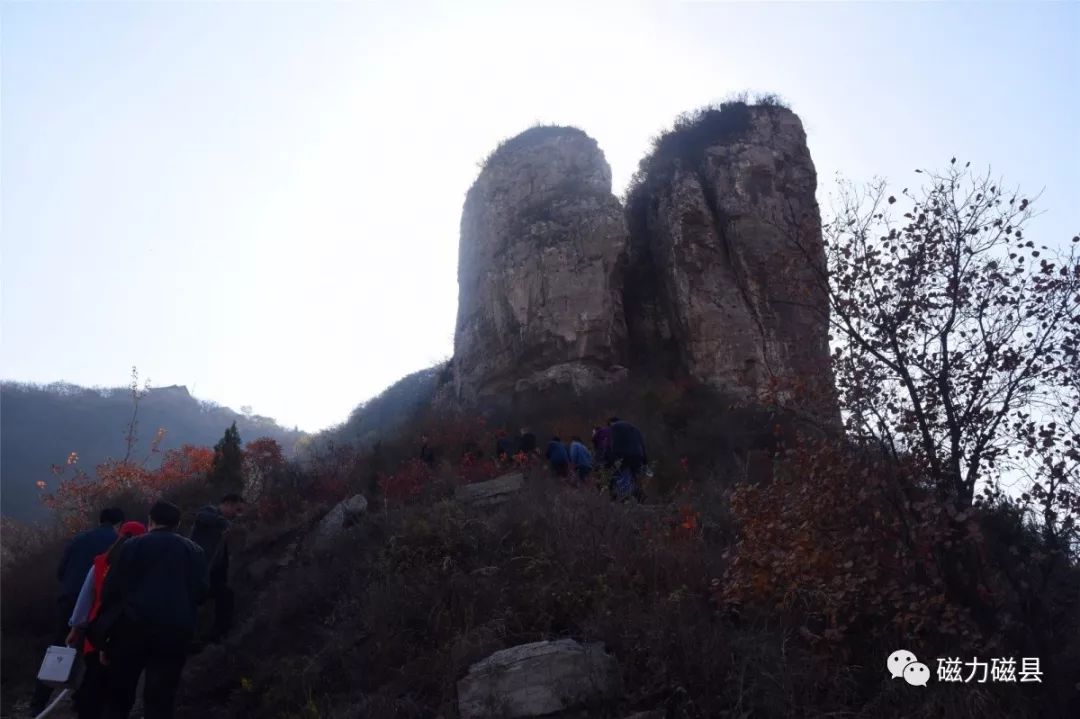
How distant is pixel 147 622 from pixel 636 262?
19.9m

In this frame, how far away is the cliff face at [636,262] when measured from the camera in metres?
21.7

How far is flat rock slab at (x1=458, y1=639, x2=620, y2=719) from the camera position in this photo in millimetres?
5992

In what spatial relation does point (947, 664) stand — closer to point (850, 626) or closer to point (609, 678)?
point (850, 626)

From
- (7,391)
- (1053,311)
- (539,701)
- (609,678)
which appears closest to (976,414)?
(1053,311)

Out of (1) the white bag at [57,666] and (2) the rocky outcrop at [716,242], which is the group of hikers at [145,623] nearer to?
(1) the white bag at [57,666]

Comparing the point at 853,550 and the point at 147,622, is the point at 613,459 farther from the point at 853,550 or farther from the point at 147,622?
the point at 147,622

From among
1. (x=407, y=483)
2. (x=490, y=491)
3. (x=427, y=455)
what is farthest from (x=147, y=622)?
(x=427, y=455)

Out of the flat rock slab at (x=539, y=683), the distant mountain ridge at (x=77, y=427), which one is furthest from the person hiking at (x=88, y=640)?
the distant mountain ridge at (x=77, y=427)

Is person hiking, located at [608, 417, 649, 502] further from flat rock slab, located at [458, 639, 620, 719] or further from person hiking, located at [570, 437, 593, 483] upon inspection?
flat rock slab, located at [458, 639, 620, 719]

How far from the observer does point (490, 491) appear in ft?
38.8

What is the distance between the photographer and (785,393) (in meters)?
8.05

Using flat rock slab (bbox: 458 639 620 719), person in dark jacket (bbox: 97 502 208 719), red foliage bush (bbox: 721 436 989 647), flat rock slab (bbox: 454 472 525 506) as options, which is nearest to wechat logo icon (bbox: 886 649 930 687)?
red foliage bush (bbox: 721 436 989 647)

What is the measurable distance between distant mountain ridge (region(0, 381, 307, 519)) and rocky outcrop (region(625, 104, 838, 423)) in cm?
2088

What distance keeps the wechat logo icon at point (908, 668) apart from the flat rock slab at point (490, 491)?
5.88m
